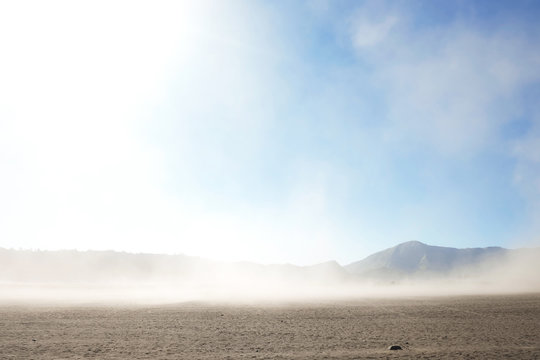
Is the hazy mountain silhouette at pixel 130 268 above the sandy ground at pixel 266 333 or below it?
above

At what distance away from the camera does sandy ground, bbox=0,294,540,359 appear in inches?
497

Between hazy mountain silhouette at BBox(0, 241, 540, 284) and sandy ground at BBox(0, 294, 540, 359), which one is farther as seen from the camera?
hazy mountain silhouette at BBox(0, 241, 540, 284)

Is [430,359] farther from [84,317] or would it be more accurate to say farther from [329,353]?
[84,317]

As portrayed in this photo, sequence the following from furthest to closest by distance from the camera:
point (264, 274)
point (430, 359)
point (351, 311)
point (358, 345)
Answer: point (264, 274)
point (351, 311)
point (358, 345)
point (430, 359)

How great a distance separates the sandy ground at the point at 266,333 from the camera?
12.6m

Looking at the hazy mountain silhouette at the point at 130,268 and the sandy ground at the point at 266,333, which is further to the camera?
the hazy mountain silhouette at the point at 130,268

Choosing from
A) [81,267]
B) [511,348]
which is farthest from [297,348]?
[81,267]

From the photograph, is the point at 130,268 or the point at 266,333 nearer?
the point at 266,333

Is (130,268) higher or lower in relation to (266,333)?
higher

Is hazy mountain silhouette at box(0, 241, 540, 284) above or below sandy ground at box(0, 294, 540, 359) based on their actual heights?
above

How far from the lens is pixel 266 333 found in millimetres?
16078

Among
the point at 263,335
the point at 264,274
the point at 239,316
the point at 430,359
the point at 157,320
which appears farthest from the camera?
the point at 264,274

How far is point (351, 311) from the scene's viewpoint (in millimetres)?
→ 23625

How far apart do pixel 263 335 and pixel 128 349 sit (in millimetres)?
5544
